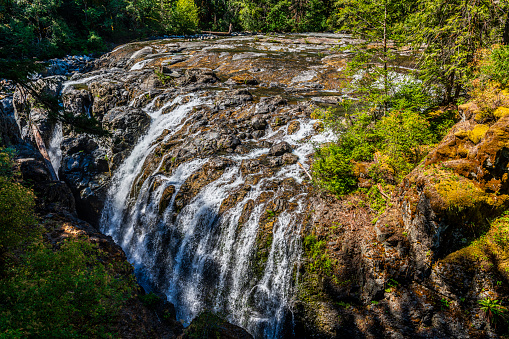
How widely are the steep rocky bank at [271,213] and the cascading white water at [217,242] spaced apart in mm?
56

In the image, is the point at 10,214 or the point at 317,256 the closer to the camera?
the point at 10,214

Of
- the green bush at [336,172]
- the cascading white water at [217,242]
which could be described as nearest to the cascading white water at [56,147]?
the cascading white water at [217,242]

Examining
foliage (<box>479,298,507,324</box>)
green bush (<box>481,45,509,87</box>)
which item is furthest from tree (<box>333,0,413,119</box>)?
foliage (<box>479,298,507,324</box>)

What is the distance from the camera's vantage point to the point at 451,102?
386 inches

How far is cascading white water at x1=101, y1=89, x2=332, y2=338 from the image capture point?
8492 millimetres

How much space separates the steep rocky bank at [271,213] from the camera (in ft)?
20.7

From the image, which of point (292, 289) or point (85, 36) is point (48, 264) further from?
point (85, 36)

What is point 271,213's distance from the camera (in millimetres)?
9328

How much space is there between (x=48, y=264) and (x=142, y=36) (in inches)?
1775

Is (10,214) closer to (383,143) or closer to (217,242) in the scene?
(217,242)

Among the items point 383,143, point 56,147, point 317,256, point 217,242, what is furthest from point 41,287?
point 56,147

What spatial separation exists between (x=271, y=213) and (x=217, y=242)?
7.74ft

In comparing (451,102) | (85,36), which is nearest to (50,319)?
(451,102)

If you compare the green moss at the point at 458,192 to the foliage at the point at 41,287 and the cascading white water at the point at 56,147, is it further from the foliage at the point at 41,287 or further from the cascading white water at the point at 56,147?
the cascading white water at the point at 56,147
